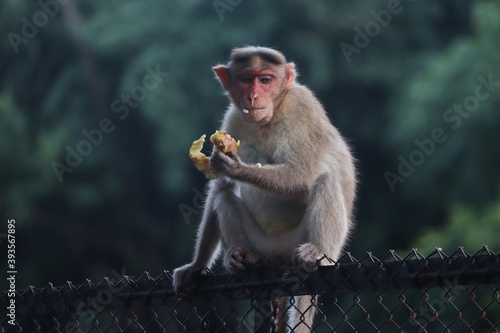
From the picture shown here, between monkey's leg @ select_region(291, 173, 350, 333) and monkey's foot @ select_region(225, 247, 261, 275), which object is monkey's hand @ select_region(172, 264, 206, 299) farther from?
monkey's leg @ select_region(291, 173, 350, 333)

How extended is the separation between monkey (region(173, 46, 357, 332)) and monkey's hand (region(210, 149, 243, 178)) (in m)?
0.01

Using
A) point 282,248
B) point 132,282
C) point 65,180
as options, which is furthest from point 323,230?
point 65,180

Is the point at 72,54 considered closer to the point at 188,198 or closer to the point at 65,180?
the point at 65,180

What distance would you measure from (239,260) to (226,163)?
0.49 metres

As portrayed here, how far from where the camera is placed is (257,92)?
4.20m

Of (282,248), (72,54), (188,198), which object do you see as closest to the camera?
(282,248)

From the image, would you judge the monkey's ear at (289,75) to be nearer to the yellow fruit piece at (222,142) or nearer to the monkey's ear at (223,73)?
the monkey's ear at (223,73)

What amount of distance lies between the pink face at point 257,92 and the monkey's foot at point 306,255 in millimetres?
840

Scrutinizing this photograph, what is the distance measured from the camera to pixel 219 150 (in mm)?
3699

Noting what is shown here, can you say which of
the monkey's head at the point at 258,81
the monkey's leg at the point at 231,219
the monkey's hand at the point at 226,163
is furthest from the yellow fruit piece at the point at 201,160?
the monkey's head at the point at 258,81

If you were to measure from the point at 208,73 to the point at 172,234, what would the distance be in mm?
3143

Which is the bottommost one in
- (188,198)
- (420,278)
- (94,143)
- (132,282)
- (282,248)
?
(188,198)

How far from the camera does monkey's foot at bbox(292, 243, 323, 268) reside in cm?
360

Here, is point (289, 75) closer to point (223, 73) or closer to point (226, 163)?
point (223, 73)
